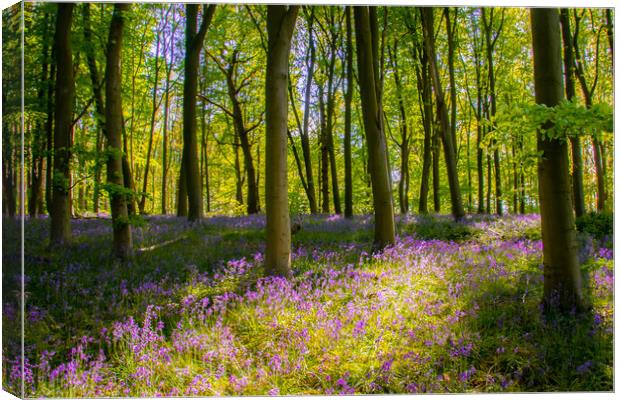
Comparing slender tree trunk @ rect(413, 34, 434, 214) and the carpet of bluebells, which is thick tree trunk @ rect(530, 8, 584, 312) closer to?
the carpet of bluebells

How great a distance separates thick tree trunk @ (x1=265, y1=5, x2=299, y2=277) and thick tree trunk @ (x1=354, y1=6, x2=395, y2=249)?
76.7 inches

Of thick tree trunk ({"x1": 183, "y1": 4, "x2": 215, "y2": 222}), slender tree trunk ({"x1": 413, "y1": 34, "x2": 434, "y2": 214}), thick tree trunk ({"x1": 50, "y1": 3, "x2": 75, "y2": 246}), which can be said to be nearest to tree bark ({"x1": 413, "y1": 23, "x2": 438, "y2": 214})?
slender tree trunk ({"x1": 413, "y1": 34, "x2": 434, "y2": 214})

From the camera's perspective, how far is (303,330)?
389 cm

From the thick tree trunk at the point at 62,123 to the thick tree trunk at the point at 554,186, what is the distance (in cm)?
679

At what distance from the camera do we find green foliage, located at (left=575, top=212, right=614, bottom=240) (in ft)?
22.5

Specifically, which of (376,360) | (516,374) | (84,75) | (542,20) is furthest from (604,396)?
(84,75)

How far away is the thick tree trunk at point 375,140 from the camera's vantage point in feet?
22.4

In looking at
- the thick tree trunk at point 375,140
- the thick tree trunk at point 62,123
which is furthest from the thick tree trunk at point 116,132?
the thick tree trunk at point 375,140

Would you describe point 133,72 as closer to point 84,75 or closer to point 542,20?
point 84,75

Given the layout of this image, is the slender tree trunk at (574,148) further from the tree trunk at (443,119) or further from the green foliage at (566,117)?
the tree trunk at (443,119)

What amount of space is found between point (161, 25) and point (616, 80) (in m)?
9.57

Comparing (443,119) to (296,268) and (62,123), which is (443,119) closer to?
(296,268)

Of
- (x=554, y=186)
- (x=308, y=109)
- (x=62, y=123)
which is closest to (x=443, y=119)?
(x=308, y=109)

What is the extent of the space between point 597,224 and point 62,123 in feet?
30.2
